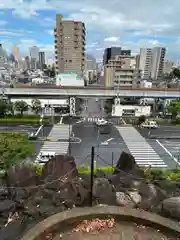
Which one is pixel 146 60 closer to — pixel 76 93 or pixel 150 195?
pixel 76 93

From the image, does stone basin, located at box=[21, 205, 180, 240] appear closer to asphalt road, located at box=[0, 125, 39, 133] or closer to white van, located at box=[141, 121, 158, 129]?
asphalt road, located at box=[0, 125, 39, 133]

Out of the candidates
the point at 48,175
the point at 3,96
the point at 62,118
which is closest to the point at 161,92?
the point at 62,118

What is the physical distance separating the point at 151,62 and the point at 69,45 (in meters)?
37.4

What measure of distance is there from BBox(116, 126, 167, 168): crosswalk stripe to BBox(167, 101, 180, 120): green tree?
17.2ft

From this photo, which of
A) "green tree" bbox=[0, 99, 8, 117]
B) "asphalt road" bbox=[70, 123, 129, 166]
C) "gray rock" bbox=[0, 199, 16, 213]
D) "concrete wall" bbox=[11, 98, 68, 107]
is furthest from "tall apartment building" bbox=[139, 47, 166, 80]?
"gray rock" bbox=[0, 199, 16, 213]

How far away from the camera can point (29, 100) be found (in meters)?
22.1

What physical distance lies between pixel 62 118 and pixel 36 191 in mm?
15294

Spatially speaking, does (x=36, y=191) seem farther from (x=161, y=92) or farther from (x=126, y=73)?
(x=126, y=73)

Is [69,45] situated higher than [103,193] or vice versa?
[69,45]

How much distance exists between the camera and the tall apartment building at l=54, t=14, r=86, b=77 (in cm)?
3906

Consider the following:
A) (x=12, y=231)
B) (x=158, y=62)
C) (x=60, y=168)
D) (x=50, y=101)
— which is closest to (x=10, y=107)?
(x=50, y=101)

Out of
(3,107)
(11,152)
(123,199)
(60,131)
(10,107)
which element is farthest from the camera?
(10,107)

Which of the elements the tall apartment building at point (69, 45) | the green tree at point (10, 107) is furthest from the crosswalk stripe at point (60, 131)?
the tall apartment building at point (69, 45)

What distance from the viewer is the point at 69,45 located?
132 ft
